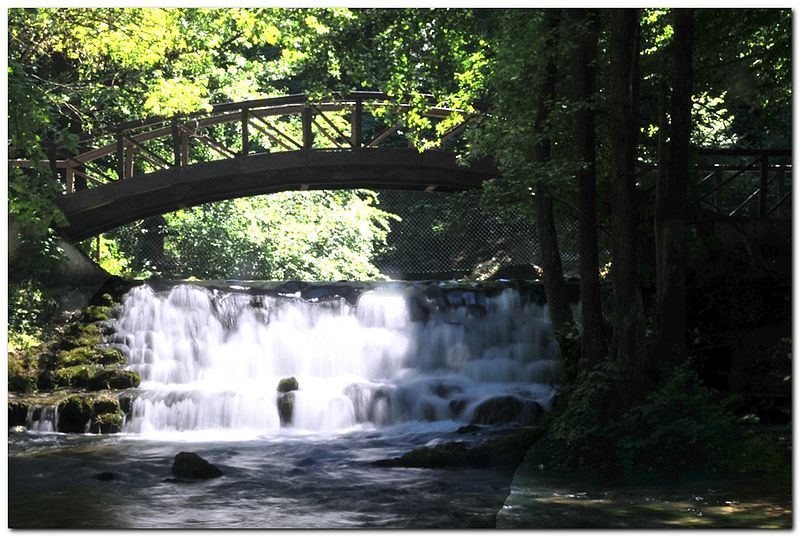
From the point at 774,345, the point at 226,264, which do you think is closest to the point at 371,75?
the point at 774,345

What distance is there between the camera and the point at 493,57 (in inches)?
405

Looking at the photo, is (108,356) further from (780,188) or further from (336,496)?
(780,188)

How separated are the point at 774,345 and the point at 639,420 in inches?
131

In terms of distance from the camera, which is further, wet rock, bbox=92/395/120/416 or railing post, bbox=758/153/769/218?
railing post, bbox=758/153/769/218

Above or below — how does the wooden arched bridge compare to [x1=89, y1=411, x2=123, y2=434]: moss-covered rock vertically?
above

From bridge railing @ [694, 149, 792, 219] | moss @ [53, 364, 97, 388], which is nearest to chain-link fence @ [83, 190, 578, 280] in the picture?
moss @ [53, 364, 97, 388]

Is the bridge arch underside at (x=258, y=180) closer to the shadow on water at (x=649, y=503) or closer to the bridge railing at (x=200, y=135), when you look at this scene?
the bridge railing at (x=200, y=135)

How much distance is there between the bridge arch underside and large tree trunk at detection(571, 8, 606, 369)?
389cm

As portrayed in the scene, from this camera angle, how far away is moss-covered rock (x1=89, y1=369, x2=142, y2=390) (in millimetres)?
11680

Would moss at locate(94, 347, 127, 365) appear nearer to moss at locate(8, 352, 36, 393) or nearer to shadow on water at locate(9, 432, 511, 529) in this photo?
moss at locate(8, 352, 36, 393)

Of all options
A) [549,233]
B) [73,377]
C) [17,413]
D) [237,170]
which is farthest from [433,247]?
[17,413]

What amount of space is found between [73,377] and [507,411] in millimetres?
4381

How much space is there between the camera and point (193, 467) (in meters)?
8.09

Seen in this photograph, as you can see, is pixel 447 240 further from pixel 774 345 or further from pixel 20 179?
pixel 20 179
